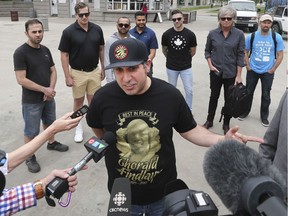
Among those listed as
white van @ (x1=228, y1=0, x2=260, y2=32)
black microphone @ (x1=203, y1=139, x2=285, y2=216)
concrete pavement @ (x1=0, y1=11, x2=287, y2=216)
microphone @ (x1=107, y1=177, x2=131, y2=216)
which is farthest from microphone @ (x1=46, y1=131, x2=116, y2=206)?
white van @ (x1=228, y1=0, x2=260, y2=32)

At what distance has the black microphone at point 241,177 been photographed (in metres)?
0.82

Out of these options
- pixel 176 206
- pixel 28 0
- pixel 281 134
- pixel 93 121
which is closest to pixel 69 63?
pixel 93 121

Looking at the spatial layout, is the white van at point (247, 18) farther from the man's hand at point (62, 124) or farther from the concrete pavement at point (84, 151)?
the man's hand at point (62, 124)

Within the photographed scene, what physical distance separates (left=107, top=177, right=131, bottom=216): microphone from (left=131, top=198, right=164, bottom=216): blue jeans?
2.74 ft

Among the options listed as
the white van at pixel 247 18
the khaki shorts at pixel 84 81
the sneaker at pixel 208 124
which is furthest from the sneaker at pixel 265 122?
the white van at pixel 247 18

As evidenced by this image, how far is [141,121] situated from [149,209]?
26.3 inches

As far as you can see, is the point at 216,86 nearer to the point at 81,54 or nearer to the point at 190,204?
the point at 81,54

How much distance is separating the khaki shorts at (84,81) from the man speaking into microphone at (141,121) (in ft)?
8.91

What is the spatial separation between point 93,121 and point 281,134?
1232 mm

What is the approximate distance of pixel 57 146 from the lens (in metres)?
4.48

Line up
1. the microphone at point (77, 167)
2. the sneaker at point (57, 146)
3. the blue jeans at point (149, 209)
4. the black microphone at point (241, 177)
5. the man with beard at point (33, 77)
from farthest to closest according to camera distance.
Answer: the sneaker at point (57, 146) < the man with beard at point (33, 77) < the blue jeans at point (149, 209) < the microphone at point (77, 167) < the black microphone at point (241, 177)

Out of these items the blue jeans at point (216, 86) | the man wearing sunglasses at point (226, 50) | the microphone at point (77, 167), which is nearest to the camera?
the microphone at point (77, 167)

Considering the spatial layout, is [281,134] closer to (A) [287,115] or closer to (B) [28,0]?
(A) [287,115]

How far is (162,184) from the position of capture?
206 cm
